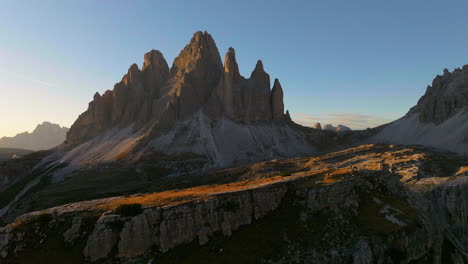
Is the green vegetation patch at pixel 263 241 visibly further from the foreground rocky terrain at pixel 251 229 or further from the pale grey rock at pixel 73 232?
the pale grey rock at pixel 73 232

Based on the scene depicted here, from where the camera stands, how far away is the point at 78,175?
15400cm

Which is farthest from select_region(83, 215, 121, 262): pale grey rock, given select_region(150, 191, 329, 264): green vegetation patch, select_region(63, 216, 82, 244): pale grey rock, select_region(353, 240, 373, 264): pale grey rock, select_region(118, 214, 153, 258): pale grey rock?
select_region(353, 240, 373, 264): pale grey rock

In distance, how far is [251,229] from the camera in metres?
34.6

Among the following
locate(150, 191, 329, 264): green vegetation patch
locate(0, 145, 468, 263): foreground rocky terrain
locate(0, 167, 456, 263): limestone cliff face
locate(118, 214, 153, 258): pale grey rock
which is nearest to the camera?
locate(150, 191, 329, 264): green vegetation patch

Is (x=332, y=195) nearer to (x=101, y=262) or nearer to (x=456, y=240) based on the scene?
(x=101, y=262)

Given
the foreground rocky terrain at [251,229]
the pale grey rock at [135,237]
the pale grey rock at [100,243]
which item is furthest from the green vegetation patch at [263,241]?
the pale grey rock at [100,243]

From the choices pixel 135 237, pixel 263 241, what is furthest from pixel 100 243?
pixel 263 241

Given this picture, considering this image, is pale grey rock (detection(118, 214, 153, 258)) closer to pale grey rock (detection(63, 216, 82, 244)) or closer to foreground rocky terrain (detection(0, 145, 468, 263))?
foreground rocky terrain (detection(0, 145, 468, 263))

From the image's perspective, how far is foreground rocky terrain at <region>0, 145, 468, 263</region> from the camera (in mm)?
30656

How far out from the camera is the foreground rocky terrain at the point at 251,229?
30.7m

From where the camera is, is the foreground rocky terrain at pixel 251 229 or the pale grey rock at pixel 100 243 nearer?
the pale grey rock at pixel 100 243

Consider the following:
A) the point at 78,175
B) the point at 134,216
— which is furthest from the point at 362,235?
the point at 78,175

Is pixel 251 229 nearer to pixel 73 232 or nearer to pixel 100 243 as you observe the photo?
pixel 100 243

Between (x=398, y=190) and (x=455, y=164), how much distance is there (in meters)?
93.5
